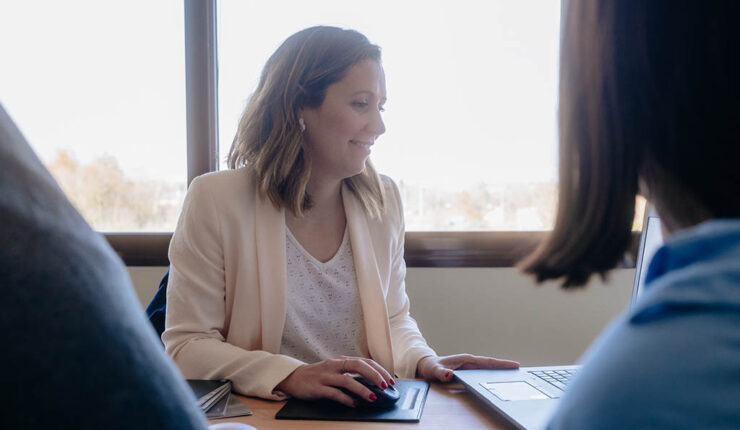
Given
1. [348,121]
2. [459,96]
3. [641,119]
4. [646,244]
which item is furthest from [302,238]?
[641,119]

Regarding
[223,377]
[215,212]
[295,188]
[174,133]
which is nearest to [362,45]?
[295,188]

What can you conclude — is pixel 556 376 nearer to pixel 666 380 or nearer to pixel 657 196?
pixel 657 196

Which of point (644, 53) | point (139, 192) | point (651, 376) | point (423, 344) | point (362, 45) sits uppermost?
point (362, 45)

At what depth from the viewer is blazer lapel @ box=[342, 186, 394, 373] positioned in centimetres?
145

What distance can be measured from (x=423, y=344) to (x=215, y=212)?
1.97ft

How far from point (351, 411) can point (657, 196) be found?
2.00ft

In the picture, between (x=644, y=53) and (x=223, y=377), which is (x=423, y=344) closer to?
(x=223, y=377)

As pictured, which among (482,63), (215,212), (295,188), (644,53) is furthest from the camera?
(482,63)

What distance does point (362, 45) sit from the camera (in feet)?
5.25

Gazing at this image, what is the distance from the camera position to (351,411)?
91 centimetres

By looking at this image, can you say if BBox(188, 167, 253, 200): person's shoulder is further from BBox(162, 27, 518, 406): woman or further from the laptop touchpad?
the laptop touchpad

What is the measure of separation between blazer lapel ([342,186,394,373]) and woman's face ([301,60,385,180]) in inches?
4.6

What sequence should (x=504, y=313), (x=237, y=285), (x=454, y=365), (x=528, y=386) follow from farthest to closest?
1. (x=504, y=313)
2. (x=237, y=285)
3. (x=454, y=365)
4. (x=528, y=386)

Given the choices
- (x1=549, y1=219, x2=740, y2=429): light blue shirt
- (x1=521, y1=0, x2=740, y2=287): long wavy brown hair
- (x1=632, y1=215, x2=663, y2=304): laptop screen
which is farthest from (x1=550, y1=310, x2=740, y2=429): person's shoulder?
(x1=632, y1=215, x2=663, y2=304): laptop screen
